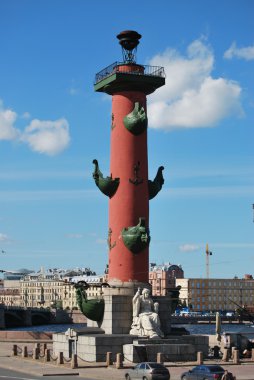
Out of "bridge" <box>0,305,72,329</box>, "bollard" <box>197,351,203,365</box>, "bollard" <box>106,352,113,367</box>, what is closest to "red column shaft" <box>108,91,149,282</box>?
"bollard" <box>106,352,113,367</box>

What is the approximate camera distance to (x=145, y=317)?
36969mm

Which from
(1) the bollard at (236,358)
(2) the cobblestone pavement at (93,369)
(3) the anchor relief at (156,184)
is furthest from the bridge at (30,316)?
(1) the bollard at (236,358)

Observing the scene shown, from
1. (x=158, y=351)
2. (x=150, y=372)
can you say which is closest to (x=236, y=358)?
(x=158, y=351)

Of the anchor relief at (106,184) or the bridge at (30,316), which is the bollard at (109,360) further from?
the bridge at (30,316)

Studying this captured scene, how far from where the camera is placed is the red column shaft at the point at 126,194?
126 feet

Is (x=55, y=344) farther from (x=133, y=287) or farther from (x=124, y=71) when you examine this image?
(x=124, y=71)

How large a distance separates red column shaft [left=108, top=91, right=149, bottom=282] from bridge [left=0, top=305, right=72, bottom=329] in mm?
90850

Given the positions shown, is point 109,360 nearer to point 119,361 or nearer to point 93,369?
point 119,361

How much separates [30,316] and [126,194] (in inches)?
4041

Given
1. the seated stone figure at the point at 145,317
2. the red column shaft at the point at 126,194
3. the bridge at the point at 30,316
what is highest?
the red column shaft at the point at 126,194

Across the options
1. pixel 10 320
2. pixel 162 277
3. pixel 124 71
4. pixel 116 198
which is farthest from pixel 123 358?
pixel 162 277

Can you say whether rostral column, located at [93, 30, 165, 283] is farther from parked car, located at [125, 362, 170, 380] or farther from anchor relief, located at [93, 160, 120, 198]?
parked car, located at [125, 362, 170, 380]

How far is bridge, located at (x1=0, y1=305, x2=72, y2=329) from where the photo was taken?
136875 millimetres

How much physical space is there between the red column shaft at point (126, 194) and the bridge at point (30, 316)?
90.8 m
